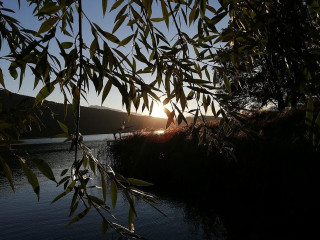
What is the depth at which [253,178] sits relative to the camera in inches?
393

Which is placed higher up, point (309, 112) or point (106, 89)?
point (106, 89)

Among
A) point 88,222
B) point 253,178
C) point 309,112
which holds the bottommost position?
point 88,222

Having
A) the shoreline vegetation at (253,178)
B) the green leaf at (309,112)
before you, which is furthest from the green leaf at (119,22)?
the shoreline vegetation at (253,178)

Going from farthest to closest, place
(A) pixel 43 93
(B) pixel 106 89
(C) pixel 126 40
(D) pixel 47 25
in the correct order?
1. (C) pixel 126 40
2. (B) pixel 106 89
3. (A) pixel 43 93
4. (D) pixel 47 25

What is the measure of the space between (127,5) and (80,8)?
0.64 m

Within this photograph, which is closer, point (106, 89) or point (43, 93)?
point (43, 93)

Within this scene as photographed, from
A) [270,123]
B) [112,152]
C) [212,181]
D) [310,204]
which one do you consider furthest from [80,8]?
[112,152]

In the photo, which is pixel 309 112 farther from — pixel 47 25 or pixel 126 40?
pixel 47 25

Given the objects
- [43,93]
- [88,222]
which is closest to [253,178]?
[88,222]

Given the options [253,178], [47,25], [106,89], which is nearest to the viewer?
[47,25]

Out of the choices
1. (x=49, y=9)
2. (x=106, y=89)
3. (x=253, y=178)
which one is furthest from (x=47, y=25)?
(x=253, y=178)

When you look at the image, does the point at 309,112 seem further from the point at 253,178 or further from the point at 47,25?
the point at 253,178

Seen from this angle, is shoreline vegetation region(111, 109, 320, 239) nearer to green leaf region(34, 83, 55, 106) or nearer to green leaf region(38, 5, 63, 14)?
green leaf region(34, 83, 55, 106)

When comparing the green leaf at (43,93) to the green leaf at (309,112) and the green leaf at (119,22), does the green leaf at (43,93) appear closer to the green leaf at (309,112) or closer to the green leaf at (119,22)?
the green leaf at (119,22)
